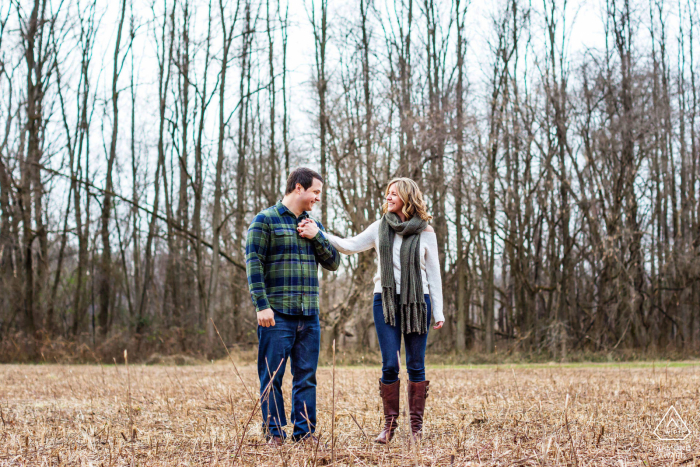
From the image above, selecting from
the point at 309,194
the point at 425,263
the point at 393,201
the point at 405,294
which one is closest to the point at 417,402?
the point at 405,294

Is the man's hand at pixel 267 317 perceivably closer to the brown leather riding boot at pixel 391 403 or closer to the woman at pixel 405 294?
the woman at pixel 405 294

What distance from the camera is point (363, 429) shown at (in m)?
4.46

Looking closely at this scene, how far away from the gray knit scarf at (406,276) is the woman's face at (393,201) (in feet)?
0.27

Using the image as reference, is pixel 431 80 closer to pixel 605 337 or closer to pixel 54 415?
pixel 605 337

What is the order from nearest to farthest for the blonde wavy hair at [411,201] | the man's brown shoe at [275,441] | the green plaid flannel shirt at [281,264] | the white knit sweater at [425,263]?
the man's brown shoe at [275,441]
the green plaid flannel shirt at [281,264]
the white knit sweater at [425,263]
the blonde wavy hair at [411,201]

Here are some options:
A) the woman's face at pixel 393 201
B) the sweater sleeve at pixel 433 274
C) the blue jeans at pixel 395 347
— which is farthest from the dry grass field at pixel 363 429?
the woman's face at pixel 393 201

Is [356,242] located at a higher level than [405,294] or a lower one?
higher

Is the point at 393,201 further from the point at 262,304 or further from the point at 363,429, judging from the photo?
the point at 363,429

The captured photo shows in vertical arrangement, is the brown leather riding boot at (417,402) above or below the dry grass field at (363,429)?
above

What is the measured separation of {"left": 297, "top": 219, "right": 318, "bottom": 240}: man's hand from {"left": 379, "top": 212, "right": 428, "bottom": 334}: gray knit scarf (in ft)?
1.81

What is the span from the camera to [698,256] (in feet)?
61.5

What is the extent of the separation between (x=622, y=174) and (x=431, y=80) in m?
6.46

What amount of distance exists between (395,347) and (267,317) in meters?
0.94

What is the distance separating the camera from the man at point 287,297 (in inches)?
159
